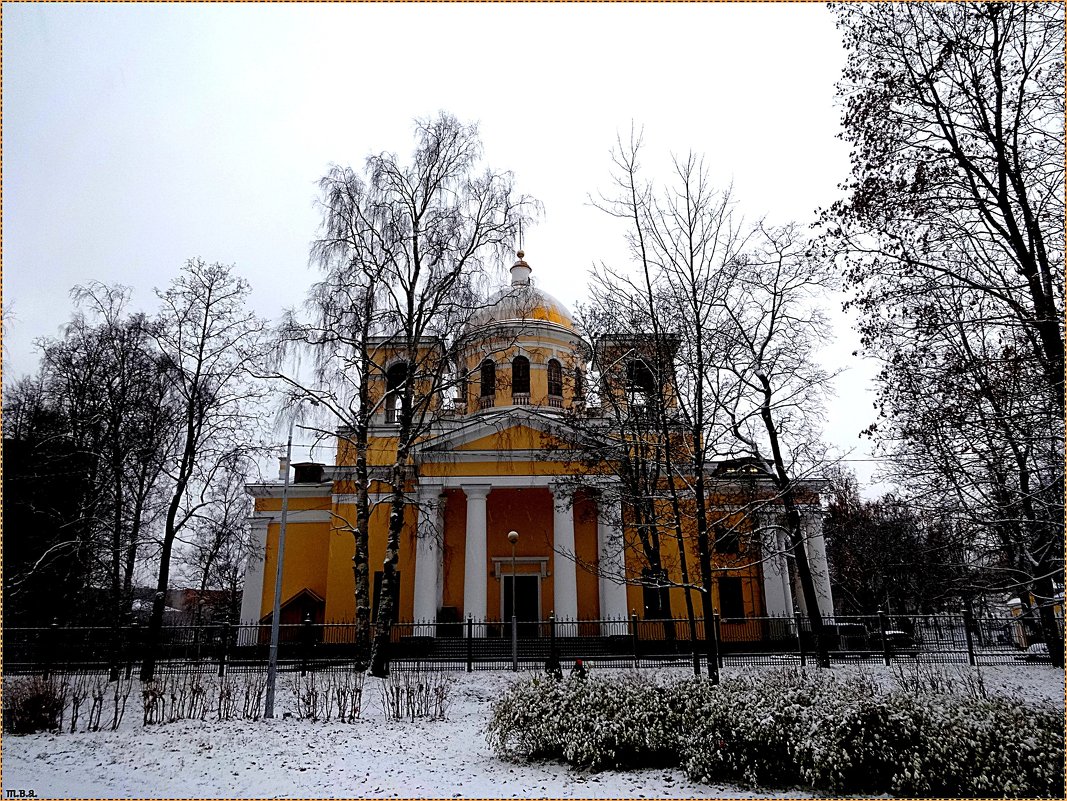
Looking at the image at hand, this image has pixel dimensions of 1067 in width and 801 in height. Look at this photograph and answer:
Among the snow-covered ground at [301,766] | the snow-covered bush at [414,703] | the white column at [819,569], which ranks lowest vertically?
the snow-covered ground at [301,766]

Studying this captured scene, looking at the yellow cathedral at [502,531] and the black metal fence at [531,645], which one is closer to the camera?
the black metal fence at [531,645]

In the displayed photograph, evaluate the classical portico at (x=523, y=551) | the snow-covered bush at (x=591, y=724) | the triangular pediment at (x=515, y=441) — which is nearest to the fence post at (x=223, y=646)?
the classical portico at (x=523, y=551)

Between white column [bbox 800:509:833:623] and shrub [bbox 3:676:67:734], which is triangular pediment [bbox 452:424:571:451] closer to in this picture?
white column [bbox 800:509:833:623]

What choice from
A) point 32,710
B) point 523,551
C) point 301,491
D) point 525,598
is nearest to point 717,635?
point 525,598

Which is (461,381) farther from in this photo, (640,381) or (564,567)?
(564,567)

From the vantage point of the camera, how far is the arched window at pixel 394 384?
53.7 ft

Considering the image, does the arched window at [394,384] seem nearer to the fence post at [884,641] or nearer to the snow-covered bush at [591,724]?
the snow-covered bush at [591,724]

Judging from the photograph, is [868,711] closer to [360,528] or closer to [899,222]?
[899,222]

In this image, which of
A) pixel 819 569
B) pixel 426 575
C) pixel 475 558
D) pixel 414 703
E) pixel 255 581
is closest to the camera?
pixel 414 703

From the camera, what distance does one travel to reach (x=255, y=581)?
89.6 ft

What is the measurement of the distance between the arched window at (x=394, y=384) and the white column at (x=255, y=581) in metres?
6.88

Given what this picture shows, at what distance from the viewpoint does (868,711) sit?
6.91 m

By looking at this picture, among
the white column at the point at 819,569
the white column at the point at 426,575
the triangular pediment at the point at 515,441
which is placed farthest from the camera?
the white column at the point at 819,569

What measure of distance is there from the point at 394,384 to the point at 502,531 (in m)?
8.22
